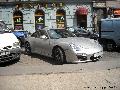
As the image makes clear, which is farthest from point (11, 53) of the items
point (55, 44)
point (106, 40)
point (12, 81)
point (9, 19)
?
point (9, 19)

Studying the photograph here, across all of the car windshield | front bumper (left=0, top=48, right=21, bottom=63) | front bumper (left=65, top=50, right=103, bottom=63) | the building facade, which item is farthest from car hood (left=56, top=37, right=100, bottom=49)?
the building facade

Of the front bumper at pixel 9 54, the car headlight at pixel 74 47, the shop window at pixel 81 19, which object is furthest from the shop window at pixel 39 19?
the car headlight at pixel 74 47

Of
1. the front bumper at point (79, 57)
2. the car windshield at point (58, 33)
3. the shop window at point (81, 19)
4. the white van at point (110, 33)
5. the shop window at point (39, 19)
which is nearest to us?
the front bumper at point (79, 57)

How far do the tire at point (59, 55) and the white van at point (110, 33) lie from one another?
16.4ft

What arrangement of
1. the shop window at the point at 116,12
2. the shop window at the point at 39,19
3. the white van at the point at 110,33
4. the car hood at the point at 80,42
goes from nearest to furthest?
the car hood at the point at 80,42 → the white van at the point at 110,33 → the shop window at the point at 39,19 → the shop window at the point at 116,12

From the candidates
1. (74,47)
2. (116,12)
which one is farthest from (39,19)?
(74,47)

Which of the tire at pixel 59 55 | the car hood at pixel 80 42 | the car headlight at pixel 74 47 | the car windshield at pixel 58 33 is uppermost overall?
the car windshield at pixel 58 33

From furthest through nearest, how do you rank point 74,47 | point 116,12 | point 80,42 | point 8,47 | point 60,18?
1. point 116,12
2. point 60,18
3. point 80,42
4. point 8,47
5. point 74,47

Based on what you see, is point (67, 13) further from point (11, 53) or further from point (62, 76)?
point (62, 76)

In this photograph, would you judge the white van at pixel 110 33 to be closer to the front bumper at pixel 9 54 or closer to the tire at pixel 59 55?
the tire at pixel 59 55

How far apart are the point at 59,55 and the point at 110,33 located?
211 inches

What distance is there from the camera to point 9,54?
428 inches

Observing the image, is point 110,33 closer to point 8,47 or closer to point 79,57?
point 79,57

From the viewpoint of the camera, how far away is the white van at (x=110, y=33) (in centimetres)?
1518
